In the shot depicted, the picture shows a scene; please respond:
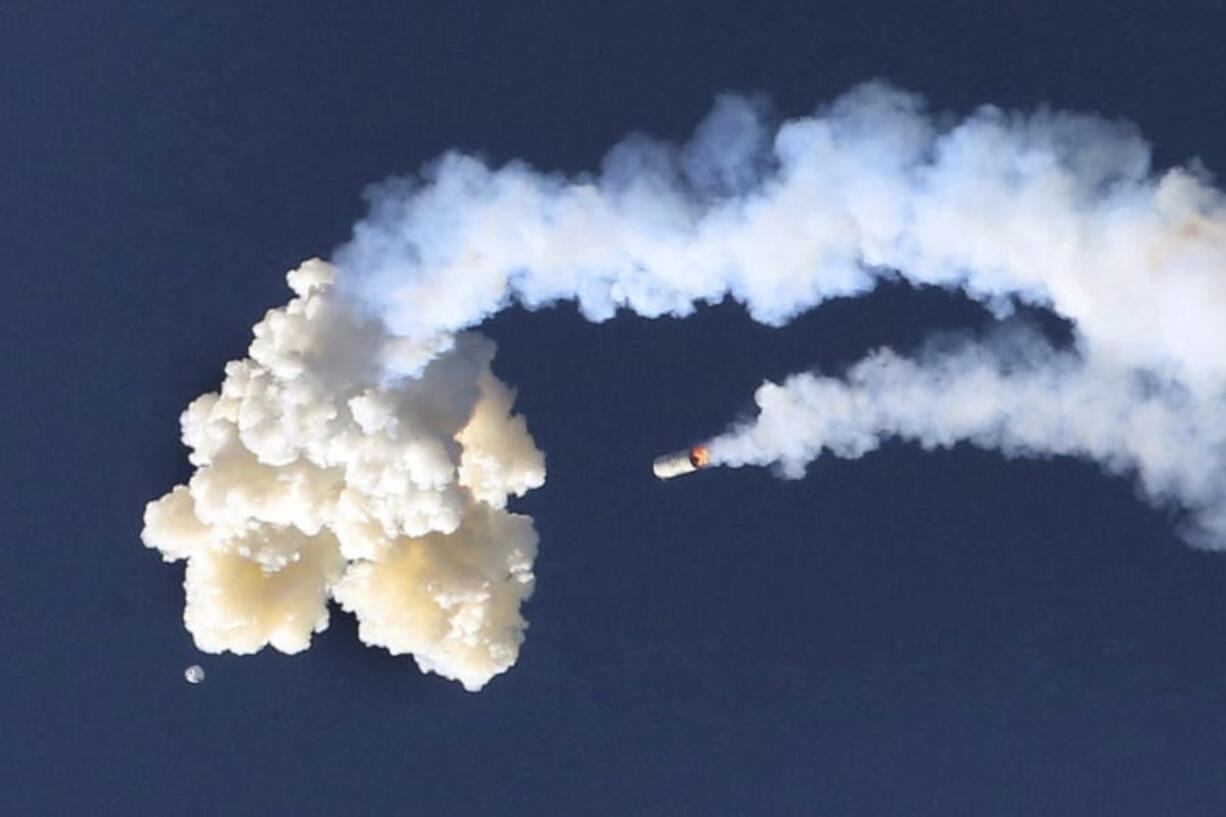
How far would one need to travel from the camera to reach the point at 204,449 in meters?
60.9

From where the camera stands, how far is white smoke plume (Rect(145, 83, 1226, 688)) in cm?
5772

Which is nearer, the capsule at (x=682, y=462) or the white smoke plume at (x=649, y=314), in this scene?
the white smoke plume at (x=649, y=314)

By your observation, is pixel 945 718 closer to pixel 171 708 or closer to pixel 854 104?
pixel 854 104

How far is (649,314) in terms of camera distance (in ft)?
211

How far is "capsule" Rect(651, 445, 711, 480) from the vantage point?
65.1 m

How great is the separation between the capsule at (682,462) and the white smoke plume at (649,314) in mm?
4068

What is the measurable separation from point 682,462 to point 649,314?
7.04m

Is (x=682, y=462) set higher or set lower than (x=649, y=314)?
lower

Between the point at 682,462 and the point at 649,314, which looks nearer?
the point at 649,314

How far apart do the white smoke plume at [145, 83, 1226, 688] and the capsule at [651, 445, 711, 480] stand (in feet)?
13.3

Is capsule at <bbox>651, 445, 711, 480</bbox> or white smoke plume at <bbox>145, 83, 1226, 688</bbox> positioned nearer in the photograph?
white smoke plume at <bbox>145, 83, 1226, 688</bbox>

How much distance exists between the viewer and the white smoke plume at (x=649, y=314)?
5772 centimetres

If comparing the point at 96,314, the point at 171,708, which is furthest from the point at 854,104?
the point at 171,708

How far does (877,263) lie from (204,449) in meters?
29.9
